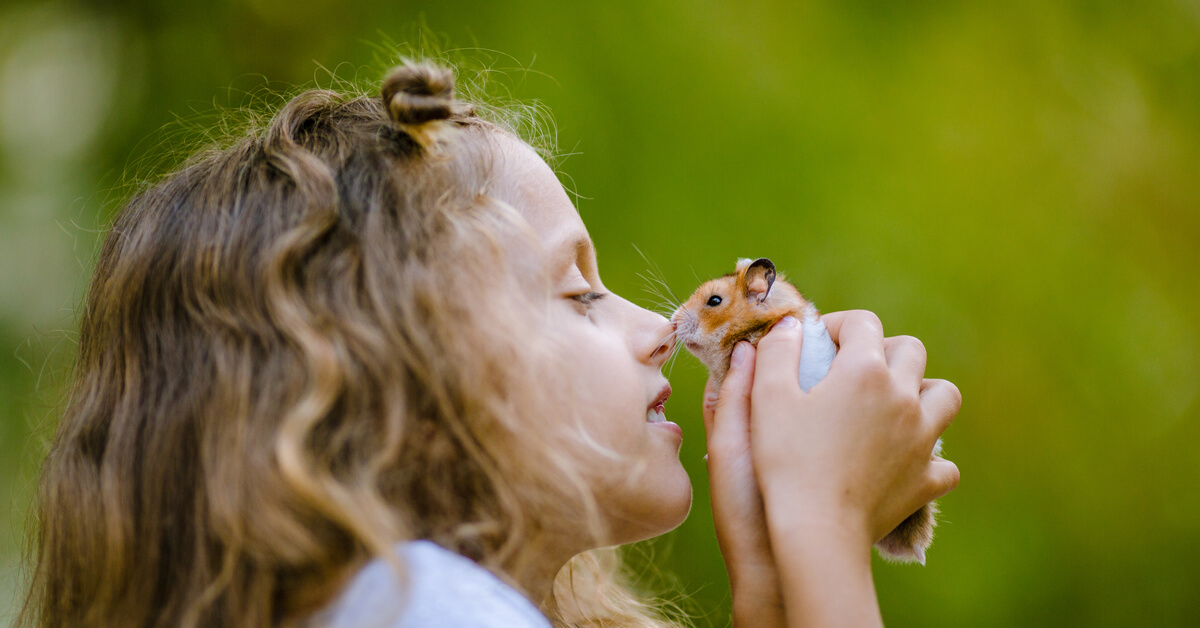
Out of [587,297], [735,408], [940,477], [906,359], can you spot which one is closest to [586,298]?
[587,297]

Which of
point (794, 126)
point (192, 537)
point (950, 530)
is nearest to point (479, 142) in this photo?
point (192, 537)

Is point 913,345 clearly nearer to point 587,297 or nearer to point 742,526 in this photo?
point 742,526

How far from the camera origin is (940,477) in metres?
1.21

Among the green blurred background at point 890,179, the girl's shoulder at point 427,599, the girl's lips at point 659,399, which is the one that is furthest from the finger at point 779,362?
the green blurred background at point 890,179

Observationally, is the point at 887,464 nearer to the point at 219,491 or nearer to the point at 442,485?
the point at 442,485

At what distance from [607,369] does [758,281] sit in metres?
0.62

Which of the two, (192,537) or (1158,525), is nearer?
(192,537)

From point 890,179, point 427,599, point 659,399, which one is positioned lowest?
point 427,599

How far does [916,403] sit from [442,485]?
28.0 inches

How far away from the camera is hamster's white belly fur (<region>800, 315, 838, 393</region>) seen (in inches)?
49.5

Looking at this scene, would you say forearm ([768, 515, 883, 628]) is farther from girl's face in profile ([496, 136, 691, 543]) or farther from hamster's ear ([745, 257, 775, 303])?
hamster's ear ([745, 257, 775, 303])

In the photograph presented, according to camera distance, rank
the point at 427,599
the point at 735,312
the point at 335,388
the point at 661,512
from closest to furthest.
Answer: the point at 427,599, the point at 335,388, the point at 661,512, the point at 735,312

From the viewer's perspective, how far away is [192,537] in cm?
87

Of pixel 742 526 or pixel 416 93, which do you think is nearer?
pixel 416 93
